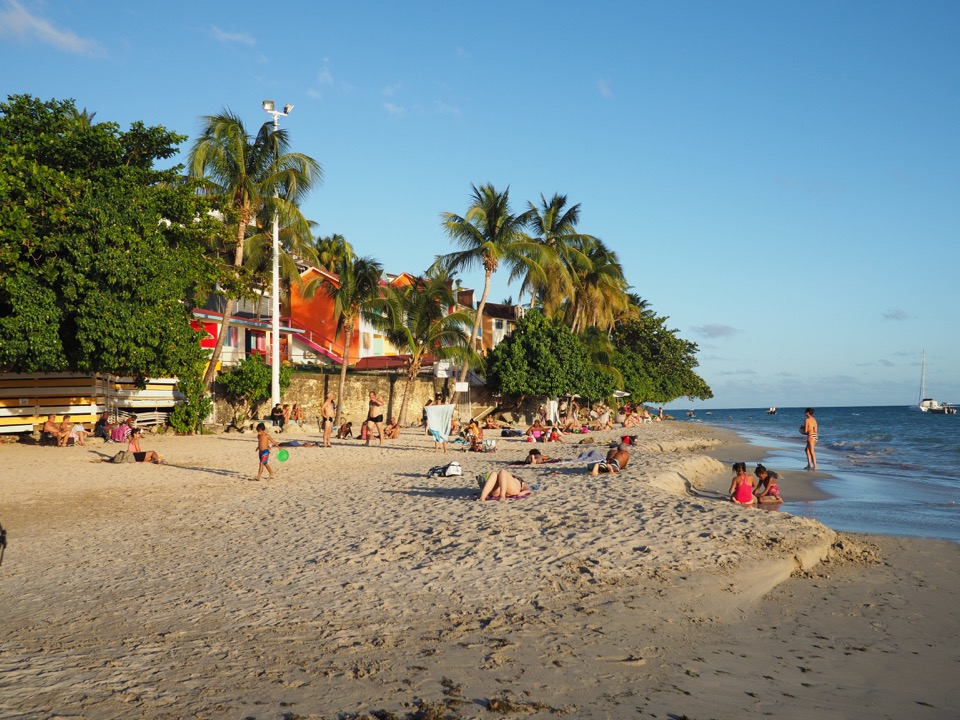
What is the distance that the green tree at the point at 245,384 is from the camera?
27.6 meters

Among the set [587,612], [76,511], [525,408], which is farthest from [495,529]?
[525,408]

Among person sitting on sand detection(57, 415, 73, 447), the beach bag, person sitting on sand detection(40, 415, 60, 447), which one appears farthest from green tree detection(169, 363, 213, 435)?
the beach bag

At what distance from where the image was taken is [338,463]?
59.8ft

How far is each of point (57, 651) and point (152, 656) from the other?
2.49 feet

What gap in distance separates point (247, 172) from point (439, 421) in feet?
40.6

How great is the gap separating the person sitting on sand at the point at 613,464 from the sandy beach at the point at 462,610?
107 inches

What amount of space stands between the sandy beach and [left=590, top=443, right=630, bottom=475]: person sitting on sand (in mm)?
2723

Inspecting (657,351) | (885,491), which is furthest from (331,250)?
(885,491)

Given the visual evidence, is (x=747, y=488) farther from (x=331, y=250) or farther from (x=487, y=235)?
(x=331, y=250)

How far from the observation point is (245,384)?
2755cm

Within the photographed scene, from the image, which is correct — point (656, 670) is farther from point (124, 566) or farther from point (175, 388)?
point (175, 388)

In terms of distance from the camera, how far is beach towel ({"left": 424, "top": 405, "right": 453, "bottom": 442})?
21.8 m

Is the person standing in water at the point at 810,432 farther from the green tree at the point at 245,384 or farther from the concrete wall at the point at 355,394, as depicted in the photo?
the green tree at the point at 245,384

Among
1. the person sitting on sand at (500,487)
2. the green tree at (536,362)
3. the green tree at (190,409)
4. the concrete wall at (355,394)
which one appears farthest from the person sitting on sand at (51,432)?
the green tree at (536,362)
